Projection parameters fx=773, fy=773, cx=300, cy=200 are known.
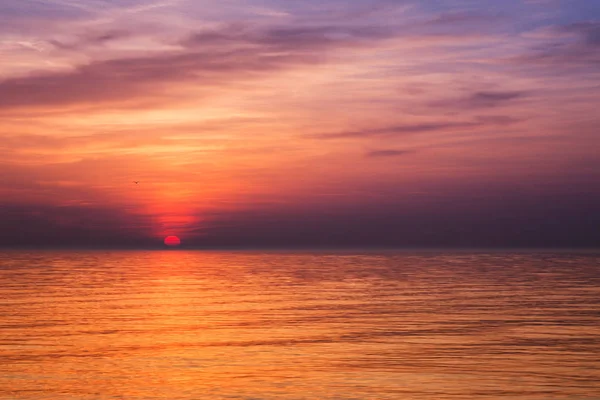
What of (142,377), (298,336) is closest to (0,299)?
(298,336)

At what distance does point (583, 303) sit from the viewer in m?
49.4

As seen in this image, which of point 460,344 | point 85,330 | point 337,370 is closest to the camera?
point 337,370

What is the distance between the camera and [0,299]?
53531mm

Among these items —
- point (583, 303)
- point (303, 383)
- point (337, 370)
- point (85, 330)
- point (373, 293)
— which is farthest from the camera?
point (373, 293)

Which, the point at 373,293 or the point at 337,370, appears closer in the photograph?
the point at 337,370

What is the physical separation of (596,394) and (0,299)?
43.1m

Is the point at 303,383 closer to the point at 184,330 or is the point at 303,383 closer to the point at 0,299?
the point at 184,330

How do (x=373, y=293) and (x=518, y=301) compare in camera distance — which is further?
(x=373, y=293)

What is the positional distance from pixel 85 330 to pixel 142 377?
1247 cm

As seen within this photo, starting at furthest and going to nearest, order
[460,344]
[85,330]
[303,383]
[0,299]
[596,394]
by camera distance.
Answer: [0,299]
[85,330]
[460,344]
[303,383]
[596,394]

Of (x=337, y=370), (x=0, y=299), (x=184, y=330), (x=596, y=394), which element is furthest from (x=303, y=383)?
(x=0, y=299)

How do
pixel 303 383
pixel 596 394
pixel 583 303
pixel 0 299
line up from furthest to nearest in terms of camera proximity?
1. pixel 0 299
2. pixel 583 303
3. pixel 303 383
4. pixel 596 394

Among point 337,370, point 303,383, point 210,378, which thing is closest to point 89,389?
point 210,378

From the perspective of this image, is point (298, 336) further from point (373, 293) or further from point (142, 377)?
point (373, 293)
